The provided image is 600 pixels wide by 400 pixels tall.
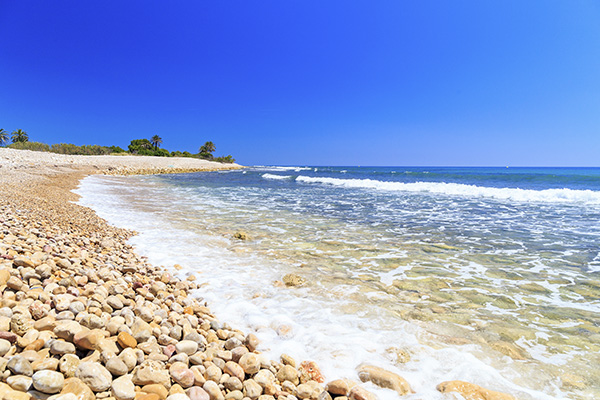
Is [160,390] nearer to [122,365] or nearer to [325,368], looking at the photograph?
[122,365]

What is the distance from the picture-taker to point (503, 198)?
15.9 m

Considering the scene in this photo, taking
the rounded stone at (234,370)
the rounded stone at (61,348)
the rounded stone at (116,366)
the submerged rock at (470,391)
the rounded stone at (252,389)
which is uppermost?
the rounded stone at (61,348)

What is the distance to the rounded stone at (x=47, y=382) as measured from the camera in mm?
1497

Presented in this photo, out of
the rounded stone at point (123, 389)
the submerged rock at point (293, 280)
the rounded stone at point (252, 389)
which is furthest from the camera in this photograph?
the submerged rock at point (293, 280)

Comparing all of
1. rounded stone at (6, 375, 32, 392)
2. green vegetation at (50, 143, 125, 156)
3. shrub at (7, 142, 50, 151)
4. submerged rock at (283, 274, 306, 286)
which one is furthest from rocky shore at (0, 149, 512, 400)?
green vegetation at (50, 143, 125, 156)

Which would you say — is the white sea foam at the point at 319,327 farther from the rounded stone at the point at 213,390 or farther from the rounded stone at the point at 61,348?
the rounded stone at the point at 61,348

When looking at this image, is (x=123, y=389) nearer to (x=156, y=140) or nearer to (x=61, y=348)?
(x=61, y=348)

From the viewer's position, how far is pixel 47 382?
151cm

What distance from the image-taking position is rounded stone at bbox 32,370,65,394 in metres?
1.50

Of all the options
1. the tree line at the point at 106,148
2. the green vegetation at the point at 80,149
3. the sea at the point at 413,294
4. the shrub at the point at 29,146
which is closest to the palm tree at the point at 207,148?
the tree line at the point at 106,148

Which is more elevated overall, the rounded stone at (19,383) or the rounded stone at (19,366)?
the rounded stone at (19,366)

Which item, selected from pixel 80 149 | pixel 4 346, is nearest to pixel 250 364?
pixel 4 346

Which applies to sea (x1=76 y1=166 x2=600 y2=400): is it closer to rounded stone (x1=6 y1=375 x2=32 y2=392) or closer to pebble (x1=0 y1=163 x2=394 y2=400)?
pebble (x1=0 y1=163 x2=394 y2=400)

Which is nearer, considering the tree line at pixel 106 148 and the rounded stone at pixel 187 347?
the rounded stone at pixel 187 347
